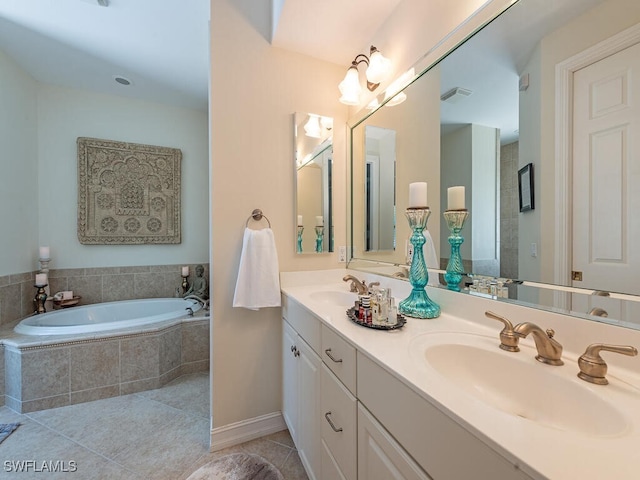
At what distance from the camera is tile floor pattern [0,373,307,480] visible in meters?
1.36

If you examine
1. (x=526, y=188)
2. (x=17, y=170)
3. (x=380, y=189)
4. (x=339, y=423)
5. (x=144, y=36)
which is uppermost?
(x=144, y=36)

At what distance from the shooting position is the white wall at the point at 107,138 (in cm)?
256

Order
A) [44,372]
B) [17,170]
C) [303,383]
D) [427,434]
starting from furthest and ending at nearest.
A: [17,170], [44,372], [303,383], [427,434]

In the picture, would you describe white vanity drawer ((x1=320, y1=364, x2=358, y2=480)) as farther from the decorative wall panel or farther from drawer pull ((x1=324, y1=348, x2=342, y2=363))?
the decorative wall panel

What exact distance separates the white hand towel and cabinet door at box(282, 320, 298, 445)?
0.21 m

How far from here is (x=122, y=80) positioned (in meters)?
2.52

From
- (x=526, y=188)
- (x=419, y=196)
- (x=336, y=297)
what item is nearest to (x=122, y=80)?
(x=336, y=297)

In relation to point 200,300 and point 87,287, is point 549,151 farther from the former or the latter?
point 87,287

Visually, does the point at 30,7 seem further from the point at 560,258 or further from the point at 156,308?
the point at 560,258

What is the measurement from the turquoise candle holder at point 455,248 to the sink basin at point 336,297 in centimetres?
55

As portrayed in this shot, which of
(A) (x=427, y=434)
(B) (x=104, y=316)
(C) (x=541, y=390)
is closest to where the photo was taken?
(A) (x=427, y=434)

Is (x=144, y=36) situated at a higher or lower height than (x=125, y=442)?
higher

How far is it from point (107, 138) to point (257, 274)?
2621 mm

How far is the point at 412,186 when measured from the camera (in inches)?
44.5
